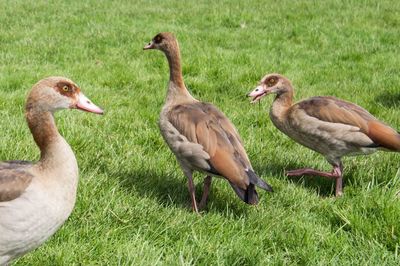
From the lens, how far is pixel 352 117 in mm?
4668

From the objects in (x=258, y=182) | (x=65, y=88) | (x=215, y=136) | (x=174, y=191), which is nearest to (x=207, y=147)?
(x=215, y=136)

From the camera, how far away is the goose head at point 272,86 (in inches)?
213

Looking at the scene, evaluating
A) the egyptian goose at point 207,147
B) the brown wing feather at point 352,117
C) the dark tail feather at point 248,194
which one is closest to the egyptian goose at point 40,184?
the egyptian goose at point 207,147

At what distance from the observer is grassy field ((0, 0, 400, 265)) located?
3463 millimetres

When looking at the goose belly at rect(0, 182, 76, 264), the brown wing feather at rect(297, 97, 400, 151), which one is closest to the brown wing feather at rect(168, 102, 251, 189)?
the brown wing feather at rect(297, 97, 400, 151)

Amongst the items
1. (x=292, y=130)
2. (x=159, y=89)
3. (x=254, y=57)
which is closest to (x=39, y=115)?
(x=292, y=130)

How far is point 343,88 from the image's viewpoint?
749 cm

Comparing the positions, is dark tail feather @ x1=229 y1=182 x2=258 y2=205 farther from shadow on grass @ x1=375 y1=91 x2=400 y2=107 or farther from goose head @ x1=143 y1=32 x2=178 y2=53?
shadow on grass @ x1=375 y1=91 x2=400 y2=107

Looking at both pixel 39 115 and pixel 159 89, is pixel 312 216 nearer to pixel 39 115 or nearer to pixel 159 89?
pixel 39 115

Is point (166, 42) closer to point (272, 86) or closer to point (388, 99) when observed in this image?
point (272, 86)

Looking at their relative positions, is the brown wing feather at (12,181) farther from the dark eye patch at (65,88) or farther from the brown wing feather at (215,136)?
the brown wing feather at (215,136)

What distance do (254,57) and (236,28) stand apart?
271 cm

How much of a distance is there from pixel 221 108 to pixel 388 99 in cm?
227

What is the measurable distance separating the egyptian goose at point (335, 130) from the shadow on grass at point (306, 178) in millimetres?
87
